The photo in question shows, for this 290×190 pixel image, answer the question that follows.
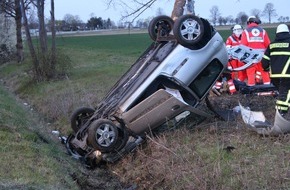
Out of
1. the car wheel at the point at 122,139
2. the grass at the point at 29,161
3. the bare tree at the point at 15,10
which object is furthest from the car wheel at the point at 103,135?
the bare tree at the point at 15,10

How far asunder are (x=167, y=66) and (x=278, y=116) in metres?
1.96

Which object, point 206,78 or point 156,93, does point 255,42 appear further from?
point 156,93

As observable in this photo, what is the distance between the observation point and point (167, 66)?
7715 mm

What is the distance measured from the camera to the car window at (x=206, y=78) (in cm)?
808

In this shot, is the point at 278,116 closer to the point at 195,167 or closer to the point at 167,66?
the point at 195,167

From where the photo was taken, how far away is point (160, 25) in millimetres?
8930

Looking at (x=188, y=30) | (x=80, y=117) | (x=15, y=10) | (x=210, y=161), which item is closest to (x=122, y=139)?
(x=80, y=117)

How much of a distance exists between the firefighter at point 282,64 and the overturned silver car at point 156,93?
88cm

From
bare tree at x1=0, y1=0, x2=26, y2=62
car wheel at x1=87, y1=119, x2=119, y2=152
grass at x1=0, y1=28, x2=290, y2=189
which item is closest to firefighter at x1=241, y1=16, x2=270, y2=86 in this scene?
grass at x1=0, y1=28, x2=290, y2=189

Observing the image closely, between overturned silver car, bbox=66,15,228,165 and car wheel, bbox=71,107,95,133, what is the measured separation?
0.87 feet

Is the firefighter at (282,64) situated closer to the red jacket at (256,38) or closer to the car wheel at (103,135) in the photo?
the car wheel at (103,135)

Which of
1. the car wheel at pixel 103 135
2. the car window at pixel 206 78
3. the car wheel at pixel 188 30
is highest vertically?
the car wheel at pixel 188 30

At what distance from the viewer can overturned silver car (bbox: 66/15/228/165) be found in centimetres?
746

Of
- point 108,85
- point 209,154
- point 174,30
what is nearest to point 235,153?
point 209,154
